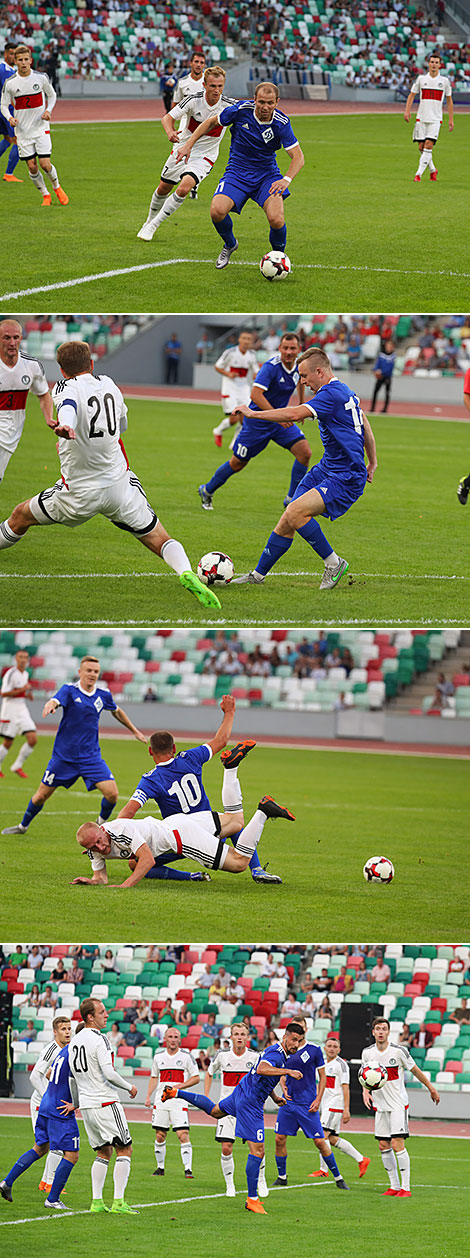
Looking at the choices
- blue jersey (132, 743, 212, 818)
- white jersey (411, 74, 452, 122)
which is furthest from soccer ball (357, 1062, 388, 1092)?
white jersey (411, 74, 452, 122)

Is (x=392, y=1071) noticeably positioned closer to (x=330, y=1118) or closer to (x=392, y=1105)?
(x=392, y=1105)

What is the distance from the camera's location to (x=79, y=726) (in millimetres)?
11930

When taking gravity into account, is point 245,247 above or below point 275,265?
above

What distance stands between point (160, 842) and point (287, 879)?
1958mm

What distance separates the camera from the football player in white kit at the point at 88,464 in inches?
369

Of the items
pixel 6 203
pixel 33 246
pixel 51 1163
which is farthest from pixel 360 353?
pixel 51 1163

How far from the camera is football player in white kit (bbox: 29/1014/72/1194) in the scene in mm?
10180

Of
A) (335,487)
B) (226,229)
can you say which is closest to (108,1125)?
(335,487)

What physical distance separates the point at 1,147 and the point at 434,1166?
1388 cm

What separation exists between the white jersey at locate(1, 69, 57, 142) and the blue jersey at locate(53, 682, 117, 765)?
25.9ft

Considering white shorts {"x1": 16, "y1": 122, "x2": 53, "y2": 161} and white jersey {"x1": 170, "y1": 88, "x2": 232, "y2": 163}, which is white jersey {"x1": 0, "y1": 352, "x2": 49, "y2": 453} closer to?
white jersey {"x1": 170, "y1": 88, "x2": 232, "y2": 163}

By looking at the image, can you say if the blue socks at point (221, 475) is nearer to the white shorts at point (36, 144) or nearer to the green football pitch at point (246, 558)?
the green football pitch at point (246, 558)

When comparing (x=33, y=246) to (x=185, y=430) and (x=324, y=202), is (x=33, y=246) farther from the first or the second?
(x=185, y=430)

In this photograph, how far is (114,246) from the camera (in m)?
14.9
